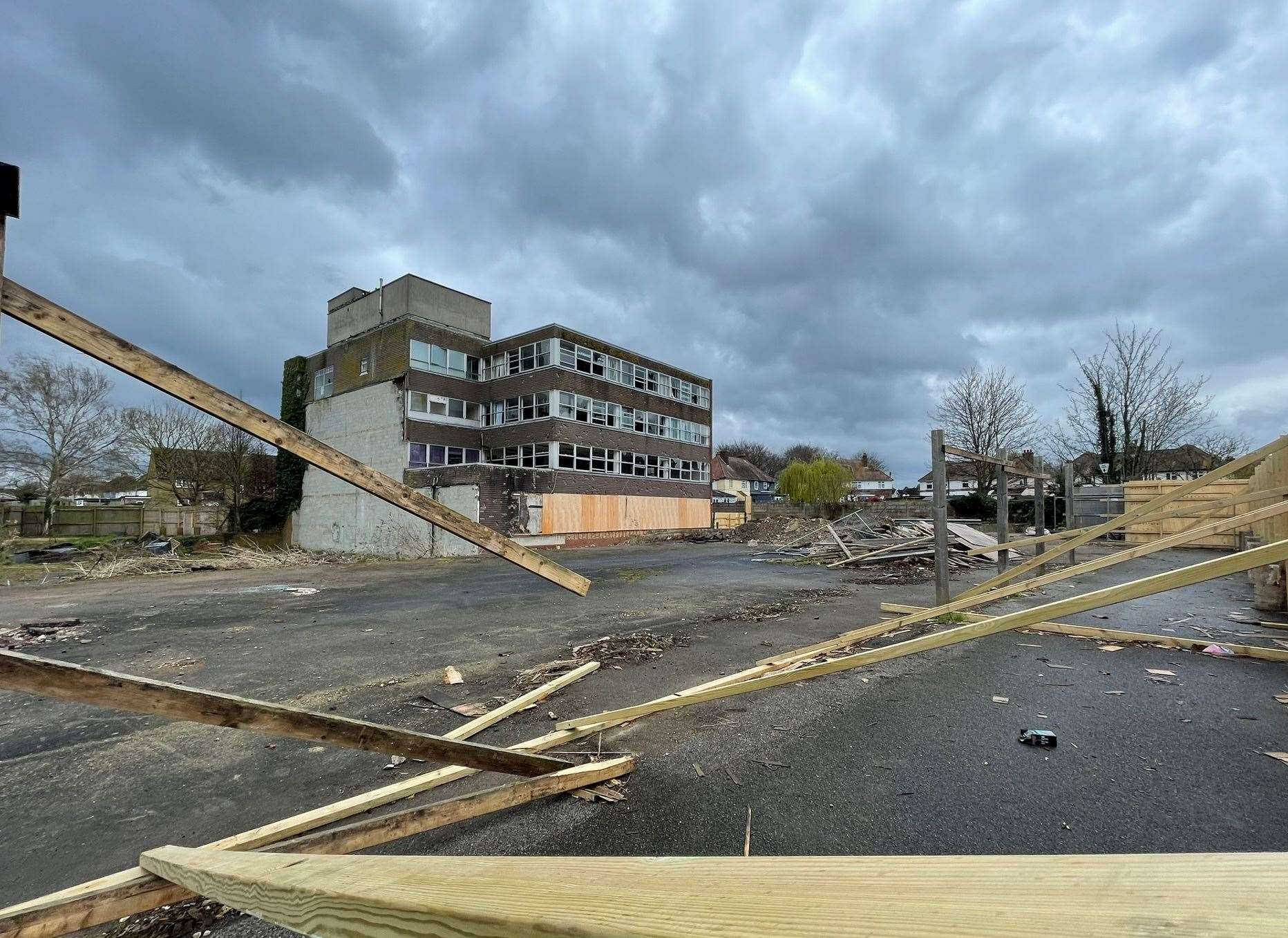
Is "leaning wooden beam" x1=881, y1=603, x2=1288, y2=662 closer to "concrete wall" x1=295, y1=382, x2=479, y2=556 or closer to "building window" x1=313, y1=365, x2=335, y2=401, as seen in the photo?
"concrete wall" x1=295, y1=382, x2=479, y2=556

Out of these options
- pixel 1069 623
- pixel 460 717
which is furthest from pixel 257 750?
pixel 1069 623

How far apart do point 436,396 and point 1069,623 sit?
30.7 meters

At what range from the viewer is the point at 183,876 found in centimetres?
166

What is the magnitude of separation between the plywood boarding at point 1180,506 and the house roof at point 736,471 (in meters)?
52.9

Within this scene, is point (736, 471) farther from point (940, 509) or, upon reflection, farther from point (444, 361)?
point (940, 509)

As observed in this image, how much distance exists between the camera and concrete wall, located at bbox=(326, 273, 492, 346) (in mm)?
32500

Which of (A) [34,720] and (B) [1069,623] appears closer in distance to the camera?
(A) [34,720]

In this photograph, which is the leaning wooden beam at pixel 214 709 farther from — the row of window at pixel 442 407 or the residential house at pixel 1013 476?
the row of window at pixel 442 407

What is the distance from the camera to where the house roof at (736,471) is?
251 feet

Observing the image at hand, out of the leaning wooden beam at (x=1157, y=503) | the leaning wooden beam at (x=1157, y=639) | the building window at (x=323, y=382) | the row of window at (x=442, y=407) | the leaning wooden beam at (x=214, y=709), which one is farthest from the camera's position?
the building window at (x=323, y=382)

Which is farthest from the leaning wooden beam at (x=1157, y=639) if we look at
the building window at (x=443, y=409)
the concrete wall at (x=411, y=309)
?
the concrete wall at (x=411, y=309)

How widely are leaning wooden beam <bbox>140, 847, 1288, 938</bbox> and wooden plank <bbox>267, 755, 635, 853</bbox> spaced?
1.49 m

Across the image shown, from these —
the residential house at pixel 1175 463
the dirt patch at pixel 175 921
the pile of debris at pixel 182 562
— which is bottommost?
the pile of debris at pixel 182 562

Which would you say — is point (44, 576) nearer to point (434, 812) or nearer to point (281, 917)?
point (434, 812)
